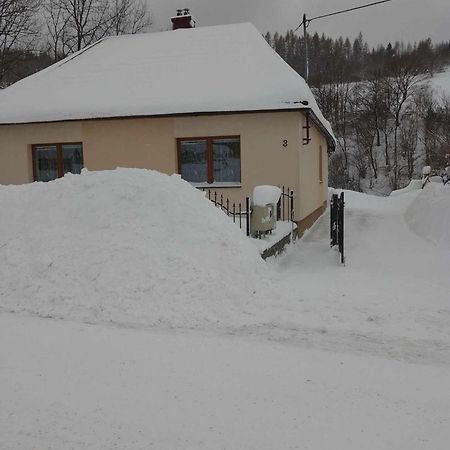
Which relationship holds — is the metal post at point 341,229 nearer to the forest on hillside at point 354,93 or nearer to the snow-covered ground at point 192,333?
the snow-covered ground at point 192,333

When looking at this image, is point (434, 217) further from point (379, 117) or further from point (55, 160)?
point (379, 117)

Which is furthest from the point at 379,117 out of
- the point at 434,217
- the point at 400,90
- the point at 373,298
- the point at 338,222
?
the point at 373,298

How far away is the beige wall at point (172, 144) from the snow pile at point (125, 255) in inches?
193

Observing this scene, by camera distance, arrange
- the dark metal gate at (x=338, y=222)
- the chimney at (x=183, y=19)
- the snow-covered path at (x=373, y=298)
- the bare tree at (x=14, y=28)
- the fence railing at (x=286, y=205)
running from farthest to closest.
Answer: the bare tree at (x=14, y=28) < the chimney at (x=183, y=19) < the fence railing at (x=286, y=205) < the dark metal gate at (x=338, y=222) < the snow-covered path at (x=373, y=298)

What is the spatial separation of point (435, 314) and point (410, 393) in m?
2.12

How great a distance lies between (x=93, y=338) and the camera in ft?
16.2

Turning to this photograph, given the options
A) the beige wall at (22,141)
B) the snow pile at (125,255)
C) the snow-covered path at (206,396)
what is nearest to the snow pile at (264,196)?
the snow pile at (125,255)

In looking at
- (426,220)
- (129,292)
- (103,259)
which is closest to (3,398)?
(129,292)

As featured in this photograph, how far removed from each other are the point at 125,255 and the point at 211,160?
720 cm

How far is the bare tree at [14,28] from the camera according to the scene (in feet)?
96.3

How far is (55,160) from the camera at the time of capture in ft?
47.1

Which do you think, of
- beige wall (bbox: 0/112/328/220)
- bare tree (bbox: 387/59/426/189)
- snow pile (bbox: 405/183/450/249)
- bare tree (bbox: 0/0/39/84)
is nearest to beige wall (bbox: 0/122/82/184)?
beige wall (bbox: 0/112/328/220)

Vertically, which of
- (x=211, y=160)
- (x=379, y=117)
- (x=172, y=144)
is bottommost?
(x=211, y=160)

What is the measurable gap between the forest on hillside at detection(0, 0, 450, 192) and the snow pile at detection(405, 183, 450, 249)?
18248 millimetres
